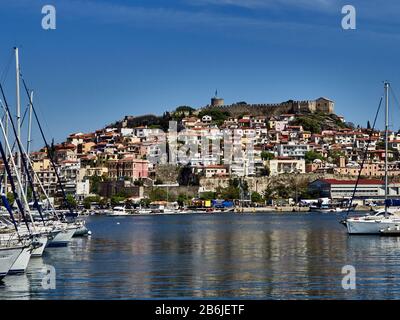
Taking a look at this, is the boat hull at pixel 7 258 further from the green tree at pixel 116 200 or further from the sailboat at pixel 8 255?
the green tree at pixel 116 200

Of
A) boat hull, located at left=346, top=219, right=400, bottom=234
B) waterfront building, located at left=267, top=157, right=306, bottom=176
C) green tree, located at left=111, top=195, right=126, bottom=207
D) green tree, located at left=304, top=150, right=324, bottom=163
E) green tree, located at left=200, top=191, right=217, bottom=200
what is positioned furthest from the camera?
green tree, located at left=304, top=150, right=324, bottom=163

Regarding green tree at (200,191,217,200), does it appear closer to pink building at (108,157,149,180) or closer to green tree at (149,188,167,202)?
green tree at (149,188,167,202)

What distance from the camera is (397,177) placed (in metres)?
88.5

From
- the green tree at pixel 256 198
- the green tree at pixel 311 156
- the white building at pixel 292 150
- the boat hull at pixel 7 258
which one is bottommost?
the green tree at pixel 256 198

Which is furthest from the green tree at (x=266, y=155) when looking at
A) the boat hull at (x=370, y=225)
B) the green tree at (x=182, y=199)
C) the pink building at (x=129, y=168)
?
the boat hull at (x=370, y=225)

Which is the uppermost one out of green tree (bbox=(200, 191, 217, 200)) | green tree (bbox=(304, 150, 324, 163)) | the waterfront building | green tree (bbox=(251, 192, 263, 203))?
green tree (bbox=(304, 150, 324, 163))

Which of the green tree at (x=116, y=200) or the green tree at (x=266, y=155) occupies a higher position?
the green tree at (x=266, y=155)


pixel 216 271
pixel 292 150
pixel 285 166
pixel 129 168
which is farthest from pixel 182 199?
pixel 216 271

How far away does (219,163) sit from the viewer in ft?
302

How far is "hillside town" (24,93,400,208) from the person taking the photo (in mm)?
83562

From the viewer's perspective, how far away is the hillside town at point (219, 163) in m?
83.6

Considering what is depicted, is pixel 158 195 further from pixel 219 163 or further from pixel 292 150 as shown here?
pixel 292 150

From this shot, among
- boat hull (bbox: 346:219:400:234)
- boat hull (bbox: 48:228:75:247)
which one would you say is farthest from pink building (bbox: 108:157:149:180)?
boat hull (bbox: 48:228:75:247)

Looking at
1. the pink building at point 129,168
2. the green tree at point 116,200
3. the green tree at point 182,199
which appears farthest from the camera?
the pink building at point 129,168
